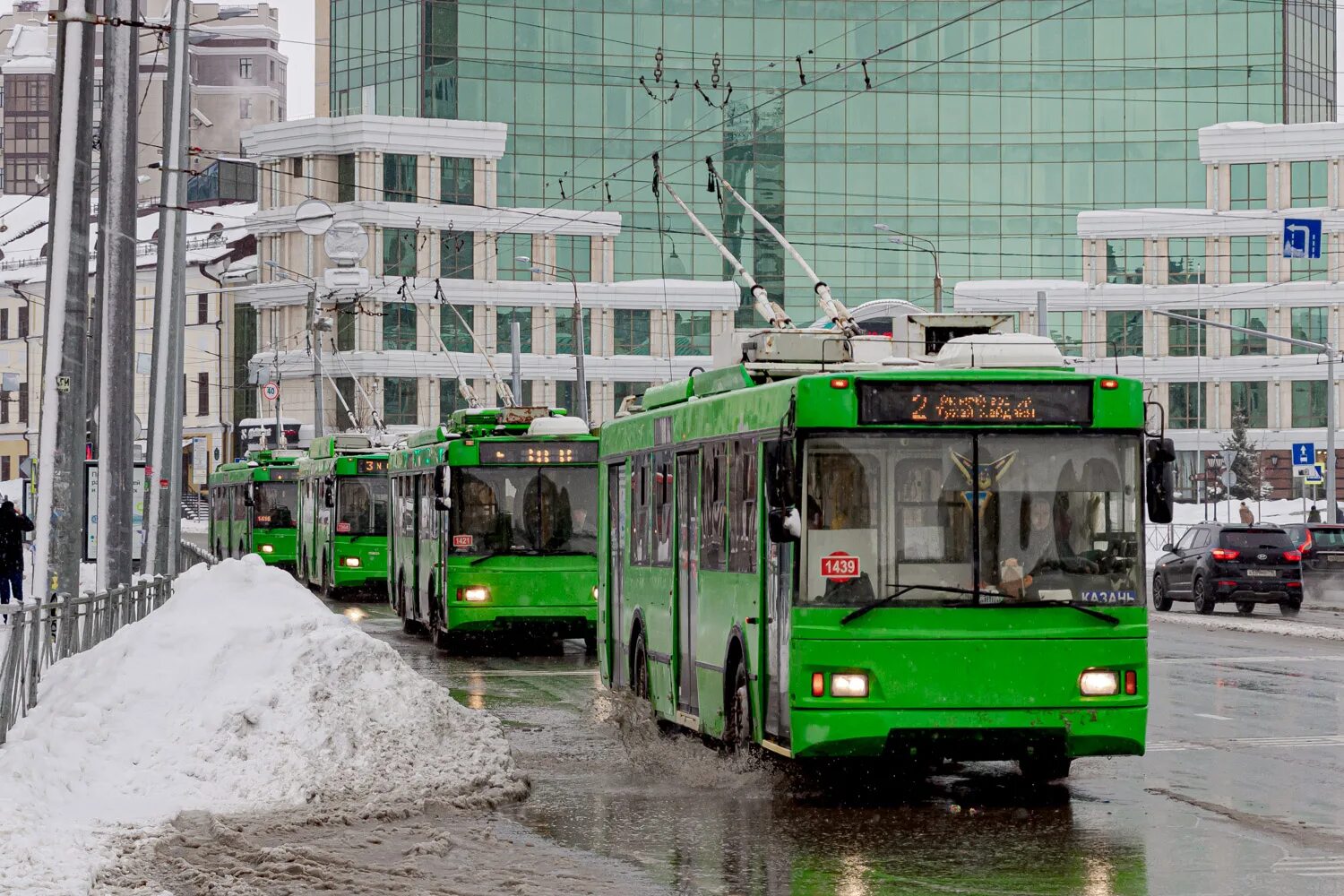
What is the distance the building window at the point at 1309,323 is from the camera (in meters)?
98.1

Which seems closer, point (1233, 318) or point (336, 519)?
point (336, 519)

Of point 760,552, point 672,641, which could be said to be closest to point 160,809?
point 760,552

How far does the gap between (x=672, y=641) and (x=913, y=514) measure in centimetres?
380

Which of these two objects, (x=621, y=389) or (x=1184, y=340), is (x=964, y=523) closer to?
(x=621, y=389)

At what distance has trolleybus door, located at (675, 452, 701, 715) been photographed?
596 inches

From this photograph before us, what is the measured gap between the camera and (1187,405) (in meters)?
100

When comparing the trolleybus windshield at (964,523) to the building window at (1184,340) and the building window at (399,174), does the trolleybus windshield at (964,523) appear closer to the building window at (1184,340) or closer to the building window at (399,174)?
the building window at (399,174)

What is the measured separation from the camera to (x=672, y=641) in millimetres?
15812

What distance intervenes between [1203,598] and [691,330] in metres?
65.6

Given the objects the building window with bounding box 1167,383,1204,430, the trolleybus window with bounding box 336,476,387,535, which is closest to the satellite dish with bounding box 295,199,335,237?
the trolleybus window with bounding box 336,476,387,535

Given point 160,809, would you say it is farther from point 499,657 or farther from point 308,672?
point 499,657

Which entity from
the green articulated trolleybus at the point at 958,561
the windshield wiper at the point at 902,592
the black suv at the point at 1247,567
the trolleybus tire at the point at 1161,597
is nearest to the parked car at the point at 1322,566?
the trolleybus tire at the point at 1161,597

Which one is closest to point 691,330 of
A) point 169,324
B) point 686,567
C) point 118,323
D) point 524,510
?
point 169,324

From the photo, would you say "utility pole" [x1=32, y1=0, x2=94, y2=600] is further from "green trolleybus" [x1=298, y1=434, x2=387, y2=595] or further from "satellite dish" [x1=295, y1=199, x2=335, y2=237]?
"satellite dish" [x1=295, y1=199, x2=335, y2=237]
